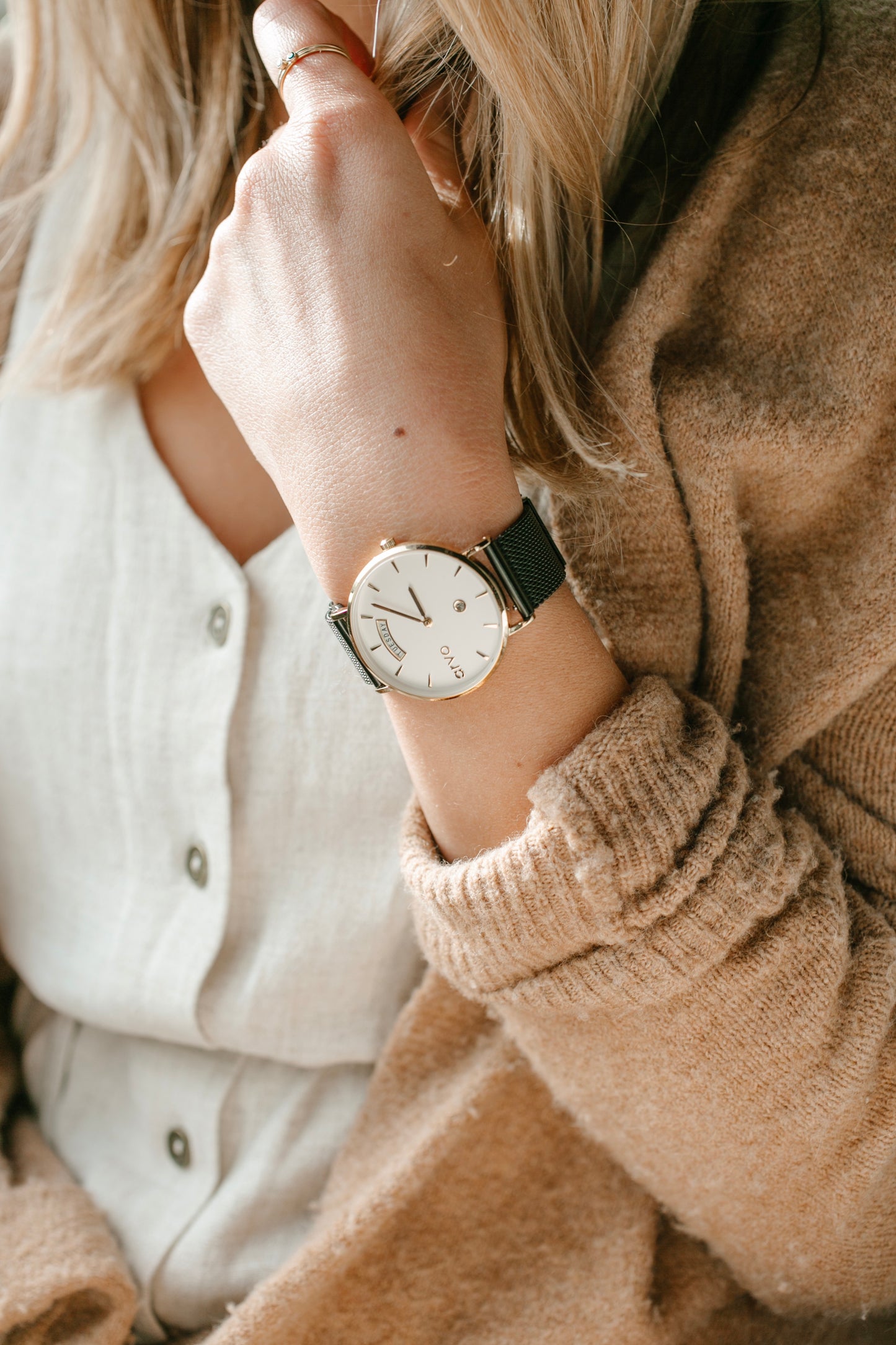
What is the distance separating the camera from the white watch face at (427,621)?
64cm

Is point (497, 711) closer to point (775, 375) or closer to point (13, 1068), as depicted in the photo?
point (775, 375)

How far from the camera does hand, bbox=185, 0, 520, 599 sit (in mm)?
647

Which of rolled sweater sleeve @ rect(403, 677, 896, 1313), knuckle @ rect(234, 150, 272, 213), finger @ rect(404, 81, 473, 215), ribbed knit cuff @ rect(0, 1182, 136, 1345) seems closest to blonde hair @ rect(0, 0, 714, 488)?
finger @ rect(404, 81, 473, 215)

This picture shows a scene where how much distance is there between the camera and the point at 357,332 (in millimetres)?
651

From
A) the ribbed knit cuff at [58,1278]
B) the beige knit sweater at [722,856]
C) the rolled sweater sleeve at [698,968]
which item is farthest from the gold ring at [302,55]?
the ribbed knit cuff at [58,1278]

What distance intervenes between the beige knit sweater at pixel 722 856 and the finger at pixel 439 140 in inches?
6.8

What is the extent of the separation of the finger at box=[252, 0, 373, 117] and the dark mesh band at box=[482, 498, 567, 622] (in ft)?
1.09

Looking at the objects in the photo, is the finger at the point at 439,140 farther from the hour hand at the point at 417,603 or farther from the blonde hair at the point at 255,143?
the hour hand at the point at 417,603

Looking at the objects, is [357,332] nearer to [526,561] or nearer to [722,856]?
[526,561]

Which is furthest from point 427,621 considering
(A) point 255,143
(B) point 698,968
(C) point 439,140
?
(A) point 255,143

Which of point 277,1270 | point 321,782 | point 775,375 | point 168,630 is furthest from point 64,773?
point 775,375

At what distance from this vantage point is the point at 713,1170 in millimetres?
764

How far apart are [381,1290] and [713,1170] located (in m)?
0.31

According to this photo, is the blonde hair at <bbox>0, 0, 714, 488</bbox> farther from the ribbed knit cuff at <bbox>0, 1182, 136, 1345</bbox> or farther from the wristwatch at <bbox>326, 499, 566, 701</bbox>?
the ribbed knit cuff at <bbox>0, 1182, 136, 1345</bbox>
